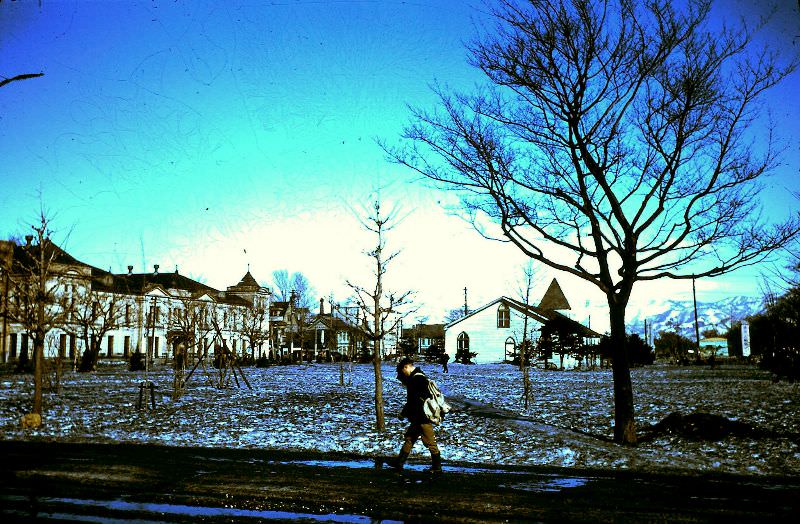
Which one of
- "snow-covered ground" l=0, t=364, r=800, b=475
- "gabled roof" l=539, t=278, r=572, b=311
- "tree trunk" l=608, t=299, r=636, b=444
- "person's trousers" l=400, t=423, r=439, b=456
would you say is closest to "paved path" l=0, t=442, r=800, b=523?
"person's trousers" l=400, t=423, r=439, b=456

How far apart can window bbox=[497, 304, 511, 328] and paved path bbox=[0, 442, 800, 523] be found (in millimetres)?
61347

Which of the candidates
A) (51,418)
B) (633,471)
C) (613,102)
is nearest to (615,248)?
(613,102)

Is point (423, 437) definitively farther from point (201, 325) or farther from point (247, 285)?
point (247, 285)

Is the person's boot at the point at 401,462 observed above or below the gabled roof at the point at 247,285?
below

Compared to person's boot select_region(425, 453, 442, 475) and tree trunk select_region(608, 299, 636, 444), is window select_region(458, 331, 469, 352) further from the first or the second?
person's boot select_region(425, 453, 442, 475)

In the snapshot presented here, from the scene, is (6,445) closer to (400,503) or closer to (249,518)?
(249,518)

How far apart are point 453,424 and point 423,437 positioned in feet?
19.8

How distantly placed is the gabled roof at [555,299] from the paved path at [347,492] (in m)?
82.0

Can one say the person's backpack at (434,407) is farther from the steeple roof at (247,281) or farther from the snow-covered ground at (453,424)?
the steeple roof at (247,281)

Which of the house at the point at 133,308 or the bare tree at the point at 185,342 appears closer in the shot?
the bare tree at the point at 185,342

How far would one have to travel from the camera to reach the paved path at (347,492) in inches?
297

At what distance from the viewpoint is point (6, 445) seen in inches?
521

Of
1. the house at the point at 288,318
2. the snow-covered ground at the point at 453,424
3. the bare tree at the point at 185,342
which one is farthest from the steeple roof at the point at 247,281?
the snow-covered ground at the point at 453,424

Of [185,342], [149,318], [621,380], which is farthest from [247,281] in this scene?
[621,380]
